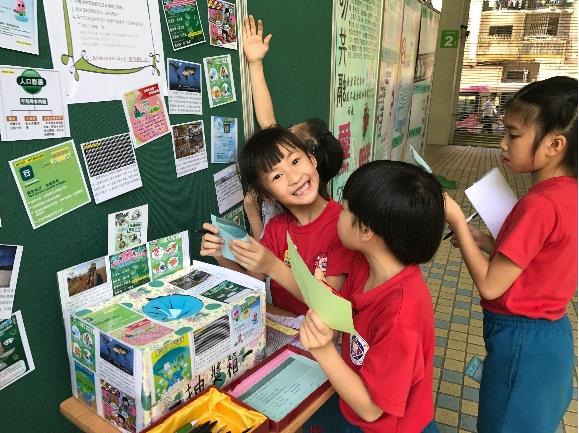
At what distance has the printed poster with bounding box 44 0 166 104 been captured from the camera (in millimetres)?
912

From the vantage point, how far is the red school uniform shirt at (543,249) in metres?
1.15

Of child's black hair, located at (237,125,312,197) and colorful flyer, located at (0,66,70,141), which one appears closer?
colorful flyer, located at (0,66,70,141)

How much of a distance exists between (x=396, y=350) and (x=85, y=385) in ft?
2.25

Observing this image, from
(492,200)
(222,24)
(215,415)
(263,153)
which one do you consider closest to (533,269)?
(492,200)

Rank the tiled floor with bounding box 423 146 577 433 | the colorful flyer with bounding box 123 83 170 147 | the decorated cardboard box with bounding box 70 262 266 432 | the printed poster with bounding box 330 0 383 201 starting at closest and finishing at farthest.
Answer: the decorated cardboard box with bounding box 70 262 266 432, the colorful flyer with bounding box 123 83 170 147, the tiled floor with bounding box 423 146 577 433, the printed poster with bounding box 330 0 383 201

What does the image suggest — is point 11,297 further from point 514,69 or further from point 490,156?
point 514,69

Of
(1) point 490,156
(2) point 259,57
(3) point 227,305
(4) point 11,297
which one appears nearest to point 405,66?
(2) point 259,57

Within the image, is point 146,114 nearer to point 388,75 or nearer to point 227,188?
point 227,188

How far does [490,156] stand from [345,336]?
7.77 meters

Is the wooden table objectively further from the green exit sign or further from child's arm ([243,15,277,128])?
the green exit sign

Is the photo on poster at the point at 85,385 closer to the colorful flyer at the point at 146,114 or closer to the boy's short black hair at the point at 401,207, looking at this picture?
the colorful flyer at the point at 146,114

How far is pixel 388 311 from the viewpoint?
3.04ft

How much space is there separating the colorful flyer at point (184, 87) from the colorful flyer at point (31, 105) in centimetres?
32

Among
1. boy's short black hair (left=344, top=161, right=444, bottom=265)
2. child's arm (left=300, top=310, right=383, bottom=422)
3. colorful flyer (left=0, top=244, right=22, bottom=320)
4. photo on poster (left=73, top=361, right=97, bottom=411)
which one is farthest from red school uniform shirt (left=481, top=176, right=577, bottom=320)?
colorful flyer (left=0, top=244, right=22, bottom=320)
